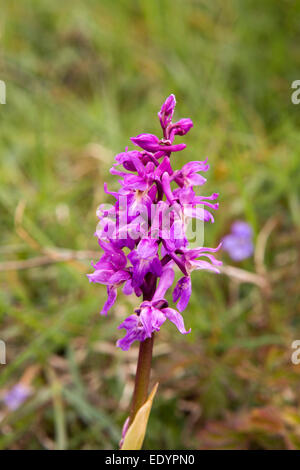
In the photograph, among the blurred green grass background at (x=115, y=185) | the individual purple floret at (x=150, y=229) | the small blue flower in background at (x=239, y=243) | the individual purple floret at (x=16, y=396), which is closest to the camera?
the individual purple floret at (x=150, y=229)

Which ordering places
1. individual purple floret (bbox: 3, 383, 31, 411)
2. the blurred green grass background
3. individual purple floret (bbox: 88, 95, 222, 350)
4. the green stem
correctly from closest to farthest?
individual purple floret (bbox: 88, 95, 222, 350)
the green stem
the blurred green grass background
individual purple floret (bbox: 3, 383, 31, 411)

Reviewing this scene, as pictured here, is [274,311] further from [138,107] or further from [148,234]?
[138,107]

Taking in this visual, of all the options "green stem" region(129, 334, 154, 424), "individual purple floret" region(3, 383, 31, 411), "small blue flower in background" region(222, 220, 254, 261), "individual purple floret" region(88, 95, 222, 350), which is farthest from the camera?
"small blue flower in background" region(222, 220, 254, 261)

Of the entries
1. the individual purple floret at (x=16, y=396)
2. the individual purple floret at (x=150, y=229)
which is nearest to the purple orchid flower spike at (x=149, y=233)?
the individual purple floret at (x=150, y=229)

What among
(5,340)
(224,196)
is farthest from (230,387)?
(224,196)

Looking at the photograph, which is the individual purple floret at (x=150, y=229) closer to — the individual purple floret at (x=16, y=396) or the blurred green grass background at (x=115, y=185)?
the blurred green grass background at (x=115, y=185)

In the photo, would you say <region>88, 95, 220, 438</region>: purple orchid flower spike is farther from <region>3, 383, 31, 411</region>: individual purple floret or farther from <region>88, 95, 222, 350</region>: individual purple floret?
<region>3, 383, 31, 411</region>: individual purple floret

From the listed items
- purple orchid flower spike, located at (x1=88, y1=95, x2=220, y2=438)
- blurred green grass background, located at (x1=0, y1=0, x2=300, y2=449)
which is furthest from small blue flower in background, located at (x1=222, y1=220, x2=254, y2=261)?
purple orchid flower spike, located at (x1=88, y1=95, x2=220, y2=438)
